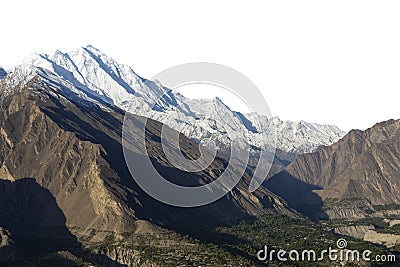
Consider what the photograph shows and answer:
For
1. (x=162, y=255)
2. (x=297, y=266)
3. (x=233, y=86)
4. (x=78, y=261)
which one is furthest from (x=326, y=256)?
(x=233, y=86)

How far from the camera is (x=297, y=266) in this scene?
17712 centimetres

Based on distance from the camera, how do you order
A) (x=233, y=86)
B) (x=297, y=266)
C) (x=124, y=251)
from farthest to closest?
(x=124, y=251), (x=297, y=266), (x=233, y=86)

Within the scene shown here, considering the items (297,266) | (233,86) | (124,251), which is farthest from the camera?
(124,251)

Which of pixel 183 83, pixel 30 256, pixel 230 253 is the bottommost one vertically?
pixel 30 256

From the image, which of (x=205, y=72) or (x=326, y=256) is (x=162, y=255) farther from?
(x=205, y=72)

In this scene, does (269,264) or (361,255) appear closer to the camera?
(269,264)

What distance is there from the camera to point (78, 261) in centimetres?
17888

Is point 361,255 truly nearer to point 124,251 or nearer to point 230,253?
point 230,253

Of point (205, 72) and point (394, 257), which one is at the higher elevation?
point (205, 72)

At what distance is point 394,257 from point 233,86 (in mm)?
118536

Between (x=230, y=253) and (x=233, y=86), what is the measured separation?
9302 centimetres

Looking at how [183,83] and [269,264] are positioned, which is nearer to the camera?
[183,83]

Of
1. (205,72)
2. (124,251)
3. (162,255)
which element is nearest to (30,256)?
(124,251)

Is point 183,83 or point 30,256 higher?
point 183,83
